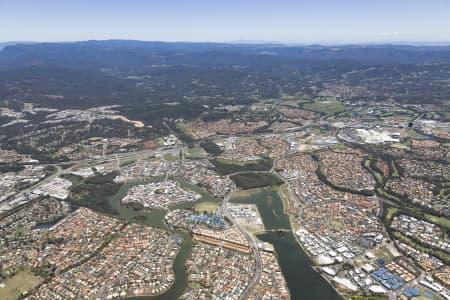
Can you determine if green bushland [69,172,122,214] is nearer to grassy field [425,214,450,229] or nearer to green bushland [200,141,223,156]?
green bushland [200,141,223,156]

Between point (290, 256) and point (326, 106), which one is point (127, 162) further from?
point (326, 106)

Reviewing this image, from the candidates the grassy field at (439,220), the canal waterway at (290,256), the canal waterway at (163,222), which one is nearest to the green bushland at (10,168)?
the canal waterway at (163,222)

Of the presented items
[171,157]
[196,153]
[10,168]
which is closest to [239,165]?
[196,153]

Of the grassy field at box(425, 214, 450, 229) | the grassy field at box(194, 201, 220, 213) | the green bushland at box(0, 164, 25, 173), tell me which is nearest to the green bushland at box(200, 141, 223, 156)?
the grassy field at box(194, 201, 220, 213)

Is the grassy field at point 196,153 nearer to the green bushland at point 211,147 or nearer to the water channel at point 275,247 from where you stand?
the green bushland at point 211,147

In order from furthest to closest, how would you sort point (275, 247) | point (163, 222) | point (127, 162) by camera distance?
1. point (127, 162)
2. point (163, 222)
3. point (275, 247)

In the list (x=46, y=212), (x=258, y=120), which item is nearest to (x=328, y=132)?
(x=258, y=120)
